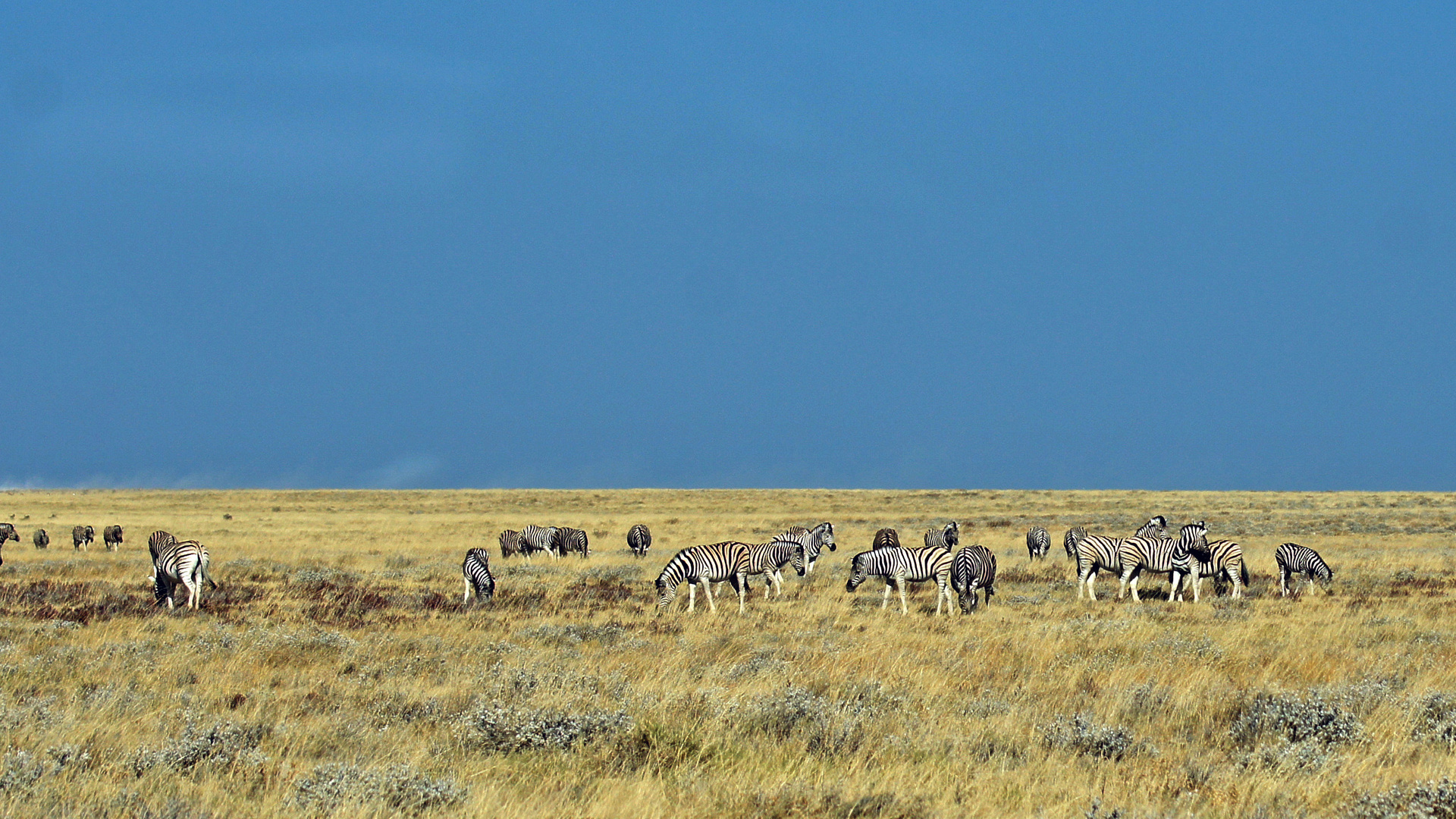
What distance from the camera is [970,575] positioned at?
2017 cm

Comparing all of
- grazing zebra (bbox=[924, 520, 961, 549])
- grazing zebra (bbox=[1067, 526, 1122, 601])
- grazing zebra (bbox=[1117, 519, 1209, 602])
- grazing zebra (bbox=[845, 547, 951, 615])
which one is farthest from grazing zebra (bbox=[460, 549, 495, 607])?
grazing zebra (bbox=[924, 520, 961, 549])

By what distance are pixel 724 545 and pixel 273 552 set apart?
75.5ft

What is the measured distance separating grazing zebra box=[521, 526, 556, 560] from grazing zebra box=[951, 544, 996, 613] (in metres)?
20.9

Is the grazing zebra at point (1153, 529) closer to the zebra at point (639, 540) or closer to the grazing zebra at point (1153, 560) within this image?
the grazing zebra at point (1153, 560)

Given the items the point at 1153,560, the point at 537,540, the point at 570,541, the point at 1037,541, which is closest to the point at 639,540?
the point at 570,541

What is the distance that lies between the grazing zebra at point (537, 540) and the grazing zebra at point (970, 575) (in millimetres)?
20891

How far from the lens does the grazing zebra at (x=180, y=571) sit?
67.0 feet

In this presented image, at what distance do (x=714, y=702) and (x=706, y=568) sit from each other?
13.0 m

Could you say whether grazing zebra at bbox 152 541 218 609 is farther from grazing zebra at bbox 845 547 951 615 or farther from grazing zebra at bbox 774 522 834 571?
grazing zebra at bbox 774 522 834 571

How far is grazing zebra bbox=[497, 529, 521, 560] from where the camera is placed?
126 feet

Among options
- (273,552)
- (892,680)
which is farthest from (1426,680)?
(273,552)

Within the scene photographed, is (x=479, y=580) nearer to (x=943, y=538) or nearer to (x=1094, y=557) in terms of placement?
(x=1094, y=557)

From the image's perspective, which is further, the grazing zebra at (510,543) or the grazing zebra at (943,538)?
the grazing zebra at (510,543)

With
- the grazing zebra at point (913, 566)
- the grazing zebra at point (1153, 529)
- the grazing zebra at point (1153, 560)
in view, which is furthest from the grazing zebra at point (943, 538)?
the grazing zebra at point (913, 566)
